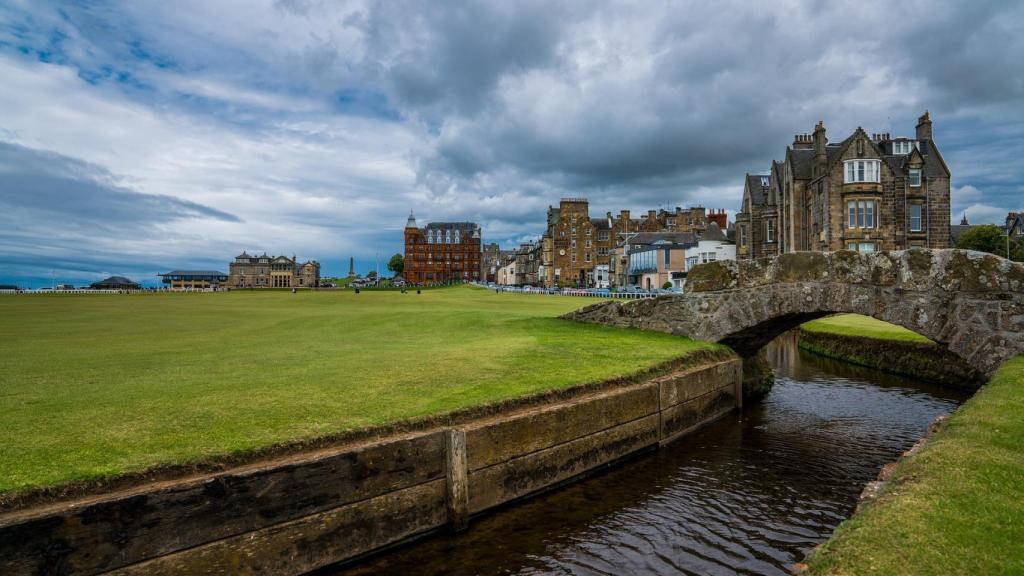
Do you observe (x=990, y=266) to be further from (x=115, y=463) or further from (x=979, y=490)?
(x=115, y=463)

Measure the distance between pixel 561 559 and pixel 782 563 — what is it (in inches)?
123

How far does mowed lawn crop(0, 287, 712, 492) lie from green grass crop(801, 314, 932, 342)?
12910 mm

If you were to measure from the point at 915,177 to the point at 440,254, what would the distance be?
13752 centimetres

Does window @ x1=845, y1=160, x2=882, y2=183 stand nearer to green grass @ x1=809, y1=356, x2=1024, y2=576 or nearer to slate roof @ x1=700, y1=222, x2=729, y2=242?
slate roof @ x1=700, y1=222, x2=729, y2=242

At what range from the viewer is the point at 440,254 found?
564 ft

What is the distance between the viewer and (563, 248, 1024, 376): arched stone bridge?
42.1 ft

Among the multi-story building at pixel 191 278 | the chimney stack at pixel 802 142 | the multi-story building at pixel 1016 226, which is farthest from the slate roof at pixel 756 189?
the multi-story building at pixel 191 278

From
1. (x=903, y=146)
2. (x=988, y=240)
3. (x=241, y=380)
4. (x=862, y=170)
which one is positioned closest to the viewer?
(x=241, y=380)

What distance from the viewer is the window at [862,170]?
45688 mm

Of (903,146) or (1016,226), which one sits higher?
(903,146)

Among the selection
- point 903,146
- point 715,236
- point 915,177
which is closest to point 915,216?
point 915,177

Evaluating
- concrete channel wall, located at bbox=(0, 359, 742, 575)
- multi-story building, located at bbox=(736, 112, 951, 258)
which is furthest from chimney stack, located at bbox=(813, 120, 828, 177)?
concrete channel wall, located at bbox=(0, 359, 742, 575)

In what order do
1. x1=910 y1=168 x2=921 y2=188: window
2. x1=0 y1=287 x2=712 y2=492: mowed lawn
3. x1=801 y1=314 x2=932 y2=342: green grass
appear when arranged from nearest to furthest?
1. x1=0 y1=287 x2=712 y2=492: mowed lawn
2. x1=801 y1=314 x2=932 y2=342: green grass
3. x1=910 y1=168 x2=921 y2=188: window

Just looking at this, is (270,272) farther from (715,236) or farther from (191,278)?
(715,236)
